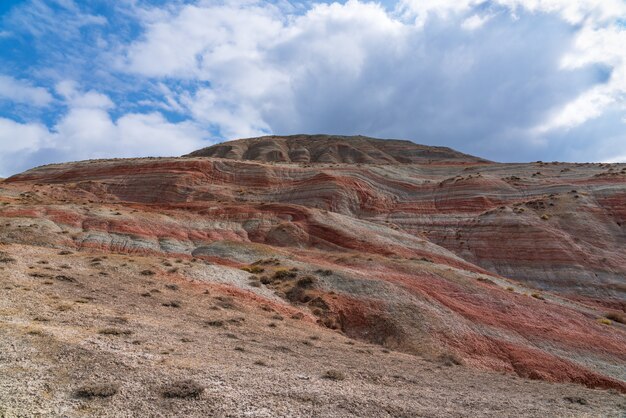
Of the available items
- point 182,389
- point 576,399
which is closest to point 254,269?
point 576,399

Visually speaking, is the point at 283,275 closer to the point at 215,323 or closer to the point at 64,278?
the point at 215,323

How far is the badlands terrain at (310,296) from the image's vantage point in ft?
39.9

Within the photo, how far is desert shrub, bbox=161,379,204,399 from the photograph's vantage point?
35.8ft

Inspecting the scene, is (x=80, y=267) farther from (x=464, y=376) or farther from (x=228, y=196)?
(x=228, y=196)

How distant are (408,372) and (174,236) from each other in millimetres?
27507

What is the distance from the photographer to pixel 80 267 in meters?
25.6

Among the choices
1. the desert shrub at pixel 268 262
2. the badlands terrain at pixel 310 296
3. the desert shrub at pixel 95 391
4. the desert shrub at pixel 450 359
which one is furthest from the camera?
the desert shrub at pixel 268 262

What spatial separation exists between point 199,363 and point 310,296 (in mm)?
14528

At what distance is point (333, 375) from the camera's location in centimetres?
1452

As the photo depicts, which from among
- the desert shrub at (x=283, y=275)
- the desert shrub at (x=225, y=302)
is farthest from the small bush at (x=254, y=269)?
the desert shrub at (x=225, y=302)

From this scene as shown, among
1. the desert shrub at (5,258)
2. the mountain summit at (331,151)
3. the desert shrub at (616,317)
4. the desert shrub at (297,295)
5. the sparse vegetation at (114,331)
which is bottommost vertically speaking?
the desert shrub at (616,317)

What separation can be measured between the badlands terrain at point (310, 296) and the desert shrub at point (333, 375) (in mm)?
80

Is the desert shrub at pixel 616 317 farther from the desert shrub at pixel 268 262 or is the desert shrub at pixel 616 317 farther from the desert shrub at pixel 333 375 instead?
the desert shrub at pixel 333 375

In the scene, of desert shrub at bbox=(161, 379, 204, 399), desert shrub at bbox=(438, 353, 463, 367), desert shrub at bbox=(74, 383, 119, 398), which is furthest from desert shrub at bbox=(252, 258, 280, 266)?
desert shrub at bbox=(74, 383, 119, 398)
